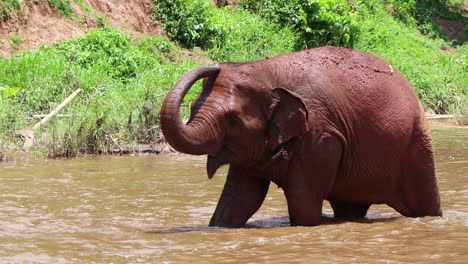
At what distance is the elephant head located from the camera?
19.3 feet

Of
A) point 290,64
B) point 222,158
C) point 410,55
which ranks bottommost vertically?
point 222,158

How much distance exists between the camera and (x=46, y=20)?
18.2m

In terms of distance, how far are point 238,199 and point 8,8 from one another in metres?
12.3

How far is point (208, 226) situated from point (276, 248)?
1392 millimetres

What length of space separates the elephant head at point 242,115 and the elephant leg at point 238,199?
0.32 meters

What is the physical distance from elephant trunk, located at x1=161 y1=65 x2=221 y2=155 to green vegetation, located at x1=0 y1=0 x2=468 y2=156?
632 centimetres

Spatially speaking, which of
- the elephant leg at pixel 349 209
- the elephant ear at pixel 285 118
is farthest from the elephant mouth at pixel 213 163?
the elephant leg at pixel 349 209

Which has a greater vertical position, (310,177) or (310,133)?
(310,133)

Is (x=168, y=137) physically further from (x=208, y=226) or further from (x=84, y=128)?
(x=84, y=128)

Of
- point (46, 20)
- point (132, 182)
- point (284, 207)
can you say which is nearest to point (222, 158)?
point (284, 207)

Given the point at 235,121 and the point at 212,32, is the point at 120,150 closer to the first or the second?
the point at 235,121

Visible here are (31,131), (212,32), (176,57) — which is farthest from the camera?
(212,32)

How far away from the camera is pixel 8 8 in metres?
17.4

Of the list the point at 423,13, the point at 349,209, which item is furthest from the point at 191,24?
the point at 349,209
